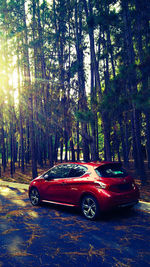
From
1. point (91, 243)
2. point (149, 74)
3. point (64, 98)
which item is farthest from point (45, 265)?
point (64, 98)

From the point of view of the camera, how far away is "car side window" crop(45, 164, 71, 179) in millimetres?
8133

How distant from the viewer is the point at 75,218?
23.9 feet

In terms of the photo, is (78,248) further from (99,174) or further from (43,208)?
(43,208)

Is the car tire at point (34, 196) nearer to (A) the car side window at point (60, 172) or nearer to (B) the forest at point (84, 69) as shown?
(A) the car side window at point (60, 172)

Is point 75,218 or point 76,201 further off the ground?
point 76,201

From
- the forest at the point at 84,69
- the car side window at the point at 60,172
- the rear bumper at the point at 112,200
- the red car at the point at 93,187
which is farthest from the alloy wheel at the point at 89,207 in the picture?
the forest at the point at 84,69

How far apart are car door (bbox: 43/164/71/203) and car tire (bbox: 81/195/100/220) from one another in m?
0.90

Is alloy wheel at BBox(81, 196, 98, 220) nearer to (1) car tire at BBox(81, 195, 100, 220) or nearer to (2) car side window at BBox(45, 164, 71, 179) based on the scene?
(1) car tire at BBox(81, 195, 100, 220)

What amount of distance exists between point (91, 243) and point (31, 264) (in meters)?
1.43

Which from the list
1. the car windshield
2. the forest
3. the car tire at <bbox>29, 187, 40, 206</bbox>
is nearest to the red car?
the car windshield

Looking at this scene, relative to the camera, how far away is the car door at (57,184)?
Answer: 7.96 m

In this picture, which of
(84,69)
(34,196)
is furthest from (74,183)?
(84,69)

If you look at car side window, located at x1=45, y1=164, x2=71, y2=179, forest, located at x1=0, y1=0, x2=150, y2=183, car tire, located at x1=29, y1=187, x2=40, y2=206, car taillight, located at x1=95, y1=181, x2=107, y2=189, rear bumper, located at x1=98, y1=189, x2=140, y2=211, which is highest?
forest, located at x1=0, y1=0, x2=150, y2=183

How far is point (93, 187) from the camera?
6.89 metres
